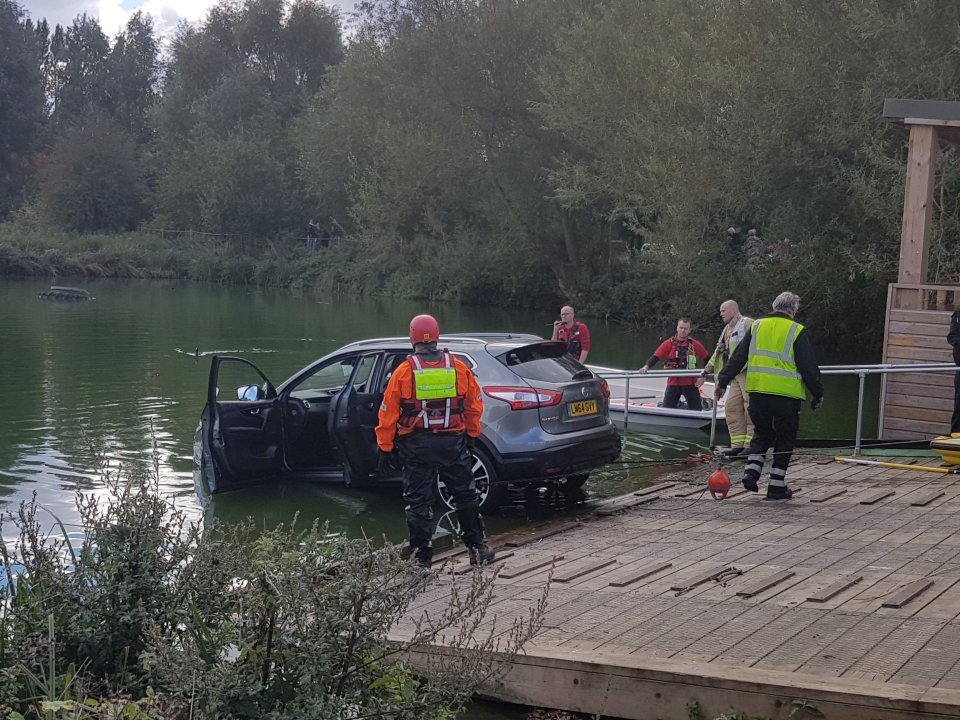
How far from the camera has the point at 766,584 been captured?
6.64 metres

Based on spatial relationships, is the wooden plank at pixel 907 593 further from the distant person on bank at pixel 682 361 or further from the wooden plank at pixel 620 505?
the distant person on bank at pixel 682 361

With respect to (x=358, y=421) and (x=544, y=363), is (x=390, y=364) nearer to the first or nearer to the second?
(x=358, y=421)

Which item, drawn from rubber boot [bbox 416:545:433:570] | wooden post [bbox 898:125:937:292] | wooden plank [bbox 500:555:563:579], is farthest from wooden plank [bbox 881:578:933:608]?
wooden post [bbox 898:125:937:292]

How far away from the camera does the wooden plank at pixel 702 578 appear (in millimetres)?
6663

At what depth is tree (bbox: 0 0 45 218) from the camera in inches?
3172

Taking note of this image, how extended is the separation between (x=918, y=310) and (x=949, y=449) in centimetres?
295

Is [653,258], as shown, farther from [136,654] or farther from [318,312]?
[136,654]

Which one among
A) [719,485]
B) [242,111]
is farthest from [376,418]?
[242,111]

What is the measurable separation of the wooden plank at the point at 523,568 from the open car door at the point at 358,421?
116 inches

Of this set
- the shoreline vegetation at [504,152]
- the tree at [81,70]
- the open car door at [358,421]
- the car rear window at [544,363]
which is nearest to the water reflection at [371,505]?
the open car door at [358,421]

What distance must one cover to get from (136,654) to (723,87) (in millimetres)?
23430

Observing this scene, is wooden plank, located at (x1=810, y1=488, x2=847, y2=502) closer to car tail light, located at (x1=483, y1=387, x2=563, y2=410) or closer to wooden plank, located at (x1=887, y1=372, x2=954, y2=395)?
car tail light, located at (x1=483, y1=387, x2=563, y2=410)

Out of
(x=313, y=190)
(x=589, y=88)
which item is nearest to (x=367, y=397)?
(x=589, y=88)

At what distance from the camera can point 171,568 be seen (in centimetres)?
460
